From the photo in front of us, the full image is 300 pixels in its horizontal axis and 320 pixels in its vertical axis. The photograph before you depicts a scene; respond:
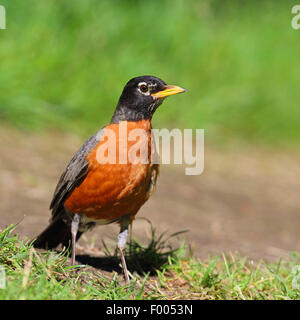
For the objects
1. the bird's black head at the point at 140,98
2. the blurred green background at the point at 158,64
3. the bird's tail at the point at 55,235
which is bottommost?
the bird's tail at the point at 55,235

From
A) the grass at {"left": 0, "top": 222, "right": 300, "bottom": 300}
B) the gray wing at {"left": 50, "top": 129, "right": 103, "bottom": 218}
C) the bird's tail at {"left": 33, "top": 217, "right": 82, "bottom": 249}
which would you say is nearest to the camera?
the grass at {"left": 0, "top": 222, "right": 300, "bottom": 300}

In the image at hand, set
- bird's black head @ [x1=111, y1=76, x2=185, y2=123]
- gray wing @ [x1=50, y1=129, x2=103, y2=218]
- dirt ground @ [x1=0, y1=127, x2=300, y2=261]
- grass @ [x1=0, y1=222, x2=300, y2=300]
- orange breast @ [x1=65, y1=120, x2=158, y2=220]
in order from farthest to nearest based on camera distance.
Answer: dirt ground @ [x1=0, y1=127, x2=300, y2=261], bird's black head @ [x1=111, y1=76, x2=185, y2=123], gray wing @ [x1=50, y1=129, x2=103, y2=218], orange breast @ [x1=65, y1=120, x2=158, y2=220], grass @ [x1=0, y1=222, x2=300, y2=300]

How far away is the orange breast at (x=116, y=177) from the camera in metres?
3.73

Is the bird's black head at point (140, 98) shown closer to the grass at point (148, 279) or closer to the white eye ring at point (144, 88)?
the white eye ring at point (144, 88)

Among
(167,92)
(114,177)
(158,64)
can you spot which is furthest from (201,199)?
(114,177)

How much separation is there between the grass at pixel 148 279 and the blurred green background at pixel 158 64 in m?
3.95

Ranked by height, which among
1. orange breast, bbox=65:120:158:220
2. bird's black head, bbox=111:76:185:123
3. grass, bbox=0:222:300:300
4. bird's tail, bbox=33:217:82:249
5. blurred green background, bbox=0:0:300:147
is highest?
blurred green background, bbox=0:0:300:147

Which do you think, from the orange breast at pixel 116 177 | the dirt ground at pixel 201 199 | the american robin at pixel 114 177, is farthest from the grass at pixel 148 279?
the dirt ground at pixel 201 199

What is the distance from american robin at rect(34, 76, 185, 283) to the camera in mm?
3744

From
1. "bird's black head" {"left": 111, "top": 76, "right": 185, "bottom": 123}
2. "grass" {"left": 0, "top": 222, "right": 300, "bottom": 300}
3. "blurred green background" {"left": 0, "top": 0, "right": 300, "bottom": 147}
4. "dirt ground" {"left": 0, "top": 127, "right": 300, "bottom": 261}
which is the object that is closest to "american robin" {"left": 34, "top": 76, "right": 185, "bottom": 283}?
"bird's black head" {"left": 111, "top": 76, "right": 185, "bottom": 123}

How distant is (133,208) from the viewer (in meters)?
3.89

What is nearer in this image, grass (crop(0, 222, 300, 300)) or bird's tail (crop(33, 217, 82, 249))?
grass (crop(0, 222, 300, 300))

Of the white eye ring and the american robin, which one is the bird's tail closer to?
the american robin

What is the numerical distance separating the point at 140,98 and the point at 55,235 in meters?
1.16
